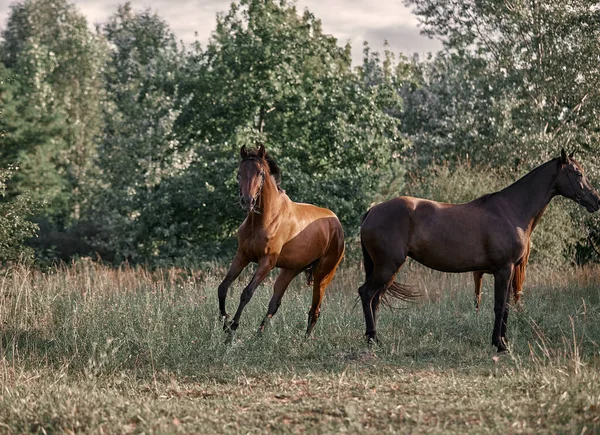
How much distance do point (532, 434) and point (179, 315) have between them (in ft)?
17.9

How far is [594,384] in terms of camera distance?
18.2ft

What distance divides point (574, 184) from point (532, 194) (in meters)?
0.47

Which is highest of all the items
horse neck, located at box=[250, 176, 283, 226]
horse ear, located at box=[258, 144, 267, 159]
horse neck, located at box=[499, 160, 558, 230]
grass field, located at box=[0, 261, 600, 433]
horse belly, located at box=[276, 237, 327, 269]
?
horse ear, located at box=[258, 144, 267, 159]

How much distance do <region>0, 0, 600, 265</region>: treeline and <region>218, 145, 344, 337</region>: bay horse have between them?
5.37 m

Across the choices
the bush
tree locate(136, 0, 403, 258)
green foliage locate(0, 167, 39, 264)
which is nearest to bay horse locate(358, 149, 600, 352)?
green foliage locate(0, 167, 39, 264)

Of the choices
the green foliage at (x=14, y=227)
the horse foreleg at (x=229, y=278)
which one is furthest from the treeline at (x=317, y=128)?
the horse foreleg at (x=229, y=278)

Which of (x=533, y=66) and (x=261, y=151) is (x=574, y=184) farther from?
(x=533, y=66)

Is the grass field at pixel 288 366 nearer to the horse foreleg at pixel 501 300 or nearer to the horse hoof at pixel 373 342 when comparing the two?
the horse hoof at pixel 373 342

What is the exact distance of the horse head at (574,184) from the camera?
333 inches

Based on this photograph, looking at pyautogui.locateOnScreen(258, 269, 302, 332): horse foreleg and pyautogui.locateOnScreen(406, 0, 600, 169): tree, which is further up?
pyautogui.locateOnScreen(406, 0, 600, 169): tree

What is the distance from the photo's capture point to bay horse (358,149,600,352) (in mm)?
8359

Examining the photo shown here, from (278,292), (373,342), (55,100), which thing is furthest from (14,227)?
(55,100)

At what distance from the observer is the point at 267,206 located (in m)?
8.52

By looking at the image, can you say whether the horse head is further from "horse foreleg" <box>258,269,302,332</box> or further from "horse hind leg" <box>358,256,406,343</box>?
"horse foreleg" <box>258,269,302,332</box>
